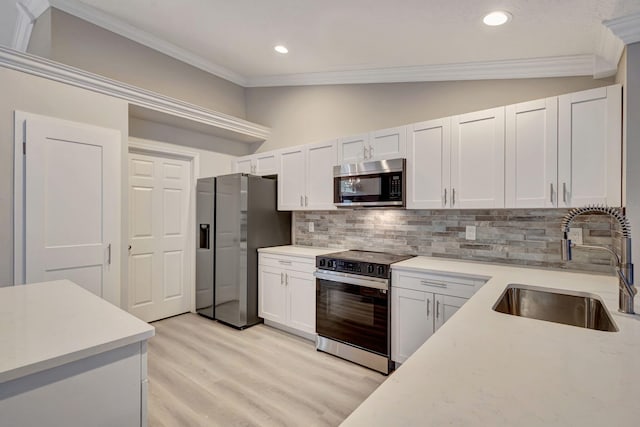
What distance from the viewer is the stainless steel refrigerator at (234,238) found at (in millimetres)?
3615

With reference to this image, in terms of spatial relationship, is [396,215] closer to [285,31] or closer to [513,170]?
[513,170]

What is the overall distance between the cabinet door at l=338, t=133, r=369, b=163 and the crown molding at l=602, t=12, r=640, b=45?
184 centimetres

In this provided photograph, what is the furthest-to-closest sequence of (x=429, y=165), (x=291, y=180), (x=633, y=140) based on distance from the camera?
(x=291, y=180) → (x=429, y=165) → (x=633, y=140)

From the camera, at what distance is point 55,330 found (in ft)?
3.84

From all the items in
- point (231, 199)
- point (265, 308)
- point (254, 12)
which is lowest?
point (265, 308)

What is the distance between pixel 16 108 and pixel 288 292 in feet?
9.05

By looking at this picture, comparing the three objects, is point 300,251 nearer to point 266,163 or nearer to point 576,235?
point 266,163

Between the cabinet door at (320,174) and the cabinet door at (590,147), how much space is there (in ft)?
6.35

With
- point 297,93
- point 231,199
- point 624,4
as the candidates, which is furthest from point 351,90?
point 624,4

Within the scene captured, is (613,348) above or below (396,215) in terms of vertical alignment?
below

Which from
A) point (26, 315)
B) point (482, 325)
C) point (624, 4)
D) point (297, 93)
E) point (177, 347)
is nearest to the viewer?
point (482, 325)

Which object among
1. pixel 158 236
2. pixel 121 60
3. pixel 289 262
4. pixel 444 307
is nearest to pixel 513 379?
pixel 444 307

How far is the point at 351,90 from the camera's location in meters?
3.72

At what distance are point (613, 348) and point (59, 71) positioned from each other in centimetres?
376
